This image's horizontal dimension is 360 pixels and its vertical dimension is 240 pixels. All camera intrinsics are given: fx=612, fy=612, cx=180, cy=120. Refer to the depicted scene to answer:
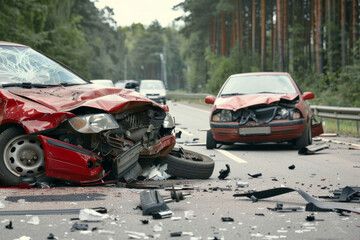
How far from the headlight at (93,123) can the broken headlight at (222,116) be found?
5.77m

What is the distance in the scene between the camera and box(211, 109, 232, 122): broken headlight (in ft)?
40.3

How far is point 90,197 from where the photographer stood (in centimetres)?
635

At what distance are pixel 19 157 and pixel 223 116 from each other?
6.19 meters

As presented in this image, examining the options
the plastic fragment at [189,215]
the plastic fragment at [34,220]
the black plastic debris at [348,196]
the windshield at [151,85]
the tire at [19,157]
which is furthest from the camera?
the windshield at [151,85]

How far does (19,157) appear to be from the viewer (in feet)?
22.4

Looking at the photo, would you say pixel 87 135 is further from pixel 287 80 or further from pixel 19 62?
pixel 287 80

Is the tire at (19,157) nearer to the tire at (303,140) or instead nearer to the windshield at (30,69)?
the windshield at (30,69)

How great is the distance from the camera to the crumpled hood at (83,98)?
686 centimetres

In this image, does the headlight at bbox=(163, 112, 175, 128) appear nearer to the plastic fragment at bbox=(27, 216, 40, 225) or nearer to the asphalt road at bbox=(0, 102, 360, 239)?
the asphalt road at bbox=(0, 102, 360, 239)

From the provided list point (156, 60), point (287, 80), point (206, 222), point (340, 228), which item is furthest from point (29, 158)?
point (156, 60)

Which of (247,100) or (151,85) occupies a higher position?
(247,100)

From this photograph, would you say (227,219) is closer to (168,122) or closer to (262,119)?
(168,122)

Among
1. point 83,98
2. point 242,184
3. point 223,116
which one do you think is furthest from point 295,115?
point 83,98

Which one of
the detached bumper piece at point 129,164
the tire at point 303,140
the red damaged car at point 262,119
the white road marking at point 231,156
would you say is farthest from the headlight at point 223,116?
the detached bumper piece at point 129,164
